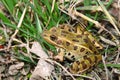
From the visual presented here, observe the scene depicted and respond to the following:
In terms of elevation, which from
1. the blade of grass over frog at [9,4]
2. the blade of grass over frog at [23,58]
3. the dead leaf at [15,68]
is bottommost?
the dead leaf at [15,68]

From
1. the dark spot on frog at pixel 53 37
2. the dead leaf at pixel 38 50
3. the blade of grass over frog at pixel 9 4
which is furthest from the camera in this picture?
the dark spot on frog at pixel 53 37

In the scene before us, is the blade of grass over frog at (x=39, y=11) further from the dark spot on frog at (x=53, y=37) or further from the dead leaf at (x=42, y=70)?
the dead leaf at (x=42, y=70)

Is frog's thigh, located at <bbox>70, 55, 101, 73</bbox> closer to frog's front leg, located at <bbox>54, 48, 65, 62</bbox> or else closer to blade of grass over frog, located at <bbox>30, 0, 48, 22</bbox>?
frog's front leg, located at <bbox>54, 48, 65, 62</bbox>

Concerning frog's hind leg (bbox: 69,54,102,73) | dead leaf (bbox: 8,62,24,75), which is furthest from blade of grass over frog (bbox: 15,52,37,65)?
frog's hind leg (bbox: 69,54,102,73)

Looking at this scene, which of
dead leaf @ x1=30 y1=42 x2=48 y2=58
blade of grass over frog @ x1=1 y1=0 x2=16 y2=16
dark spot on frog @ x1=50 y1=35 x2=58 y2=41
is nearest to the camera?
blade of grass over frog @ x1=1 y1=0 x2=16 y2=16

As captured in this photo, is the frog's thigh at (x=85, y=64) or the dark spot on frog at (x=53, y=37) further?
the dark spot on frog at (x=53, y=37)

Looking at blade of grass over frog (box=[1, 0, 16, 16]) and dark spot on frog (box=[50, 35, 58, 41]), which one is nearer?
blade of grass over frog (box=[1, 0, 16, 16])

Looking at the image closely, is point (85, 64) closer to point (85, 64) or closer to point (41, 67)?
point (85, 64)

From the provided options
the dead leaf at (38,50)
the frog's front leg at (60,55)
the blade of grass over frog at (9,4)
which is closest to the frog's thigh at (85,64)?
the frog's front leg at (60,55)

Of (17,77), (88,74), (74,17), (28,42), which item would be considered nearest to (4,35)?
(28,42)
